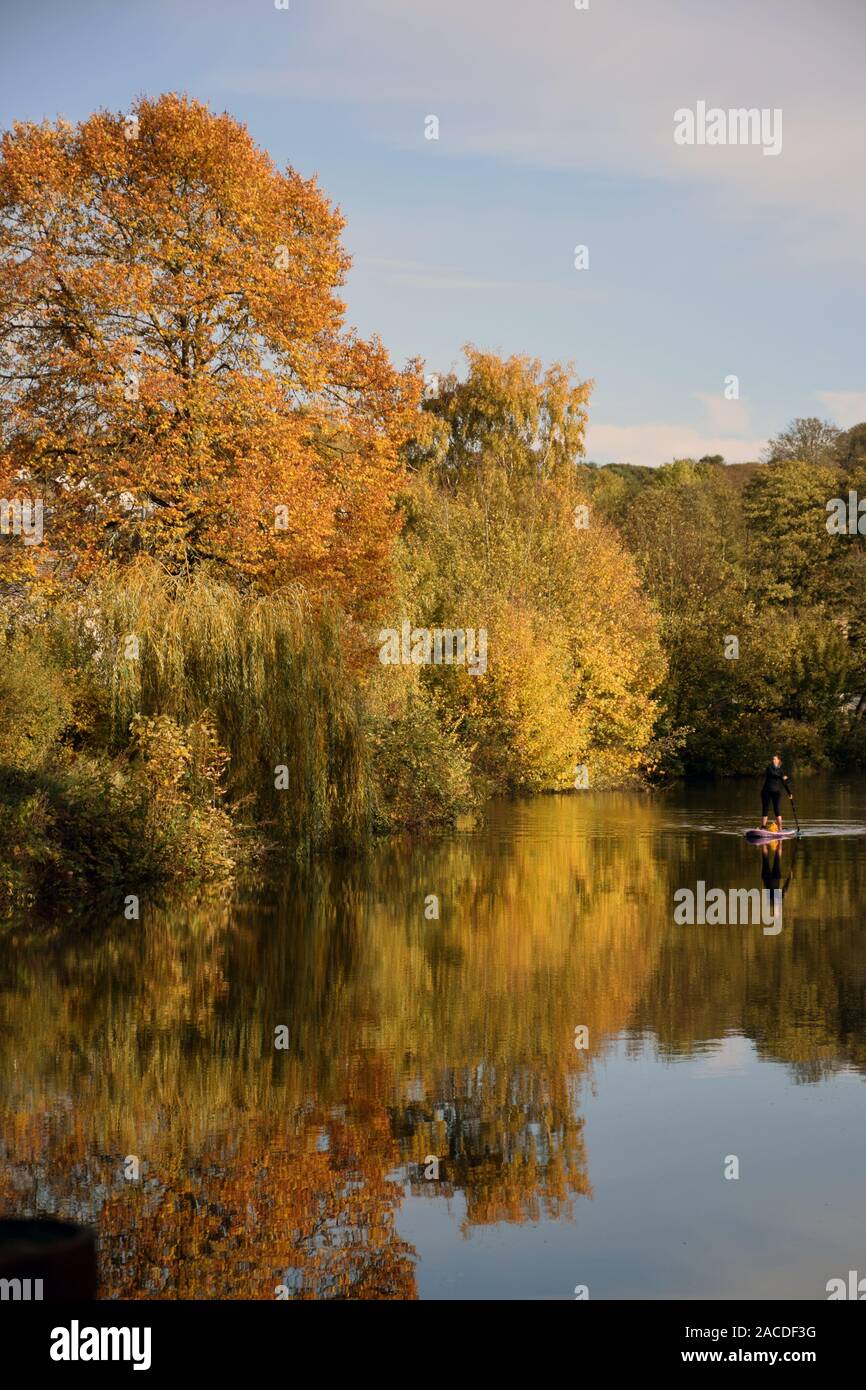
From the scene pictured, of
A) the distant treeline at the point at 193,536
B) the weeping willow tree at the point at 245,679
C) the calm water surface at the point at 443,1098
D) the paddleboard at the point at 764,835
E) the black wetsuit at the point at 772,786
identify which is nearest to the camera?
the calm water surface at the point at 443,1098

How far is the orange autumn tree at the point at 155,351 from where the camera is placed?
2897cm

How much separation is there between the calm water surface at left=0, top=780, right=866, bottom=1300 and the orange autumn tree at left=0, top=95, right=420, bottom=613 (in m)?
10.3

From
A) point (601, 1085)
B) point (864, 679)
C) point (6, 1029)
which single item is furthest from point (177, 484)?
point (864, 679)

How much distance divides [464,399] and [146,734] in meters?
36.8

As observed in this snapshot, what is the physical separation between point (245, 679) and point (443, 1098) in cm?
1568

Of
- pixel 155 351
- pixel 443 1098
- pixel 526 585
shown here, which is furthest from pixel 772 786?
pixel 443 1098

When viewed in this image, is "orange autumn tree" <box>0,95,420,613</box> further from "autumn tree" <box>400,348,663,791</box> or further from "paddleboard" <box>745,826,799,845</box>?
"autumn tree" <box>400,348,663,791</box>

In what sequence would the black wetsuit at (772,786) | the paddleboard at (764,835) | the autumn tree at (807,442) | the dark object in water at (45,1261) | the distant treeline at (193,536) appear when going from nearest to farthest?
the dark object in water at (45,1261), the distant treeline at (193,536), the paddleboard at (764,835), the black wetsuit at (772,786), the autumn tree at (807,442)

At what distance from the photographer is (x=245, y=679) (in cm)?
2586

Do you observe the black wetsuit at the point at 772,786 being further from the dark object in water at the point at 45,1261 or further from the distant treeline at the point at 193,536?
the dark object in water at the point at 45,1261

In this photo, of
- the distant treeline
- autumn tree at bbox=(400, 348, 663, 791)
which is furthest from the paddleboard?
autumn tree at bbox=(400, 348, 663, 791)

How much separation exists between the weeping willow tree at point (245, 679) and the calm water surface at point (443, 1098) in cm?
513

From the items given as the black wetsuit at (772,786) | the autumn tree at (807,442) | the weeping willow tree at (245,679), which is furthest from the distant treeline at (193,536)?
the autumn tree at (807,442)

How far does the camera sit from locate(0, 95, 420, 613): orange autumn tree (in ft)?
95.0
